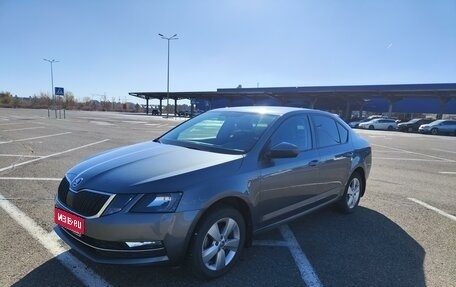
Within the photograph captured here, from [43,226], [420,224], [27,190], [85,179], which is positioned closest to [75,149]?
[27,190]

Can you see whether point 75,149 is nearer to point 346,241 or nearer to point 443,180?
point 346,241

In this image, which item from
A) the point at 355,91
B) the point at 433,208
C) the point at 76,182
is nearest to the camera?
the point at 76,182

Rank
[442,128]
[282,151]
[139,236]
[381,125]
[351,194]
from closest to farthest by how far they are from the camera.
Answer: [139,236] < [282,151] < [351,194] < [442,128] < [381,125]

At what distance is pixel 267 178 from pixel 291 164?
1.51 feet

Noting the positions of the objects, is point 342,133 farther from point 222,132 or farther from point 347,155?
point 222,132

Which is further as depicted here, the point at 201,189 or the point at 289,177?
the point at 289,177

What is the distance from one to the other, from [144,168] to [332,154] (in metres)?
2.67

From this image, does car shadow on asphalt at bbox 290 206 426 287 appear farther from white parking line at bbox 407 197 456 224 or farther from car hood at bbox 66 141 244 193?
car hood at bbox 66 141 244 193

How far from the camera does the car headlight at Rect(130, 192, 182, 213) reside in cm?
280

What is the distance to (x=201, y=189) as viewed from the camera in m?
2.97

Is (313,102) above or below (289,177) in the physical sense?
above

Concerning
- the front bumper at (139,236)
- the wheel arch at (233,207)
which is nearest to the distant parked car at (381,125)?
the wheel arch at (233,207)

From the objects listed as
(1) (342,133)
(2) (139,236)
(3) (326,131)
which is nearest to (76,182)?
(2) (139,236)

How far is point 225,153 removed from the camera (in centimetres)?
363
